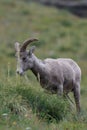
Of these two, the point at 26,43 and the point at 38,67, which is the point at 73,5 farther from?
the point at 26,43

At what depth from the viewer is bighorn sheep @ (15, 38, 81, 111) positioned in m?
12.3

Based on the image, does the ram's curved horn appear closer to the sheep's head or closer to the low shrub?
the sheep's head

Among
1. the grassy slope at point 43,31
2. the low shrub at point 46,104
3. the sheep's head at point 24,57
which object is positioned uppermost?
the sheep's head at point 24,57

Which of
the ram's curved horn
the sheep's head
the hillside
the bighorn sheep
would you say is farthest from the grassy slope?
the ram's curved horn

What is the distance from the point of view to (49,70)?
12609mm

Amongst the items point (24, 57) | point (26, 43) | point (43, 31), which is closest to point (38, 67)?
point (24, 57)

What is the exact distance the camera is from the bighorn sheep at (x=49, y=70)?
1228 cm

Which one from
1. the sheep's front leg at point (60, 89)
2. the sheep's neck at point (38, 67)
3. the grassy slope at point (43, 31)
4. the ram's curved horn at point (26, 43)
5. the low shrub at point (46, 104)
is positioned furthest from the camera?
the grassy slope at point (43, 31)

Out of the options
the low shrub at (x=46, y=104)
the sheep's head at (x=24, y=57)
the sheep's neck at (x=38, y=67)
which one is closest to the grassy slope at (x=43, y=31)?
the sheep's neck at (x=38, y=67)

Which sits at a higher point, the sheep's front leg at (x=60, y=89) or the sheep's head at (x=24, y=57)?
the sheep's head at (x=24, y=57)

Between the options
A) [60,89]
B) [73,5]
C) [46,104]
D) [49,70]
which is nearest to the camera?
[46,104]

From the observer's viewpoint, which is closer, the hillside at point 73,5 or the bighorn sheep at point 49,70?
the bighorn sheep at point 49,70

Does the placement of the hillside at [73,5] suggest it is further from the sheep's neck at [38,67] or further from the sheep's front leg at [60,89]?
the sheep's front leg at [60,89]

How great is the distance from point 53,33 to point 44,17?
478 centimetres
